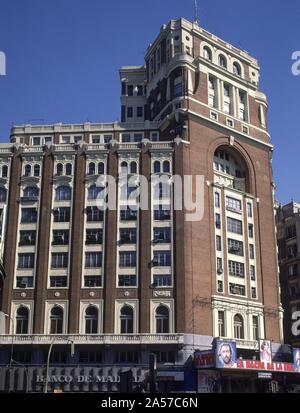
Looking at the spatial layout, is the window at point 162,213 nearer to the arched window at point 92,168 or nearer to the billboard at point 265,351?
the arched window at point 92,168

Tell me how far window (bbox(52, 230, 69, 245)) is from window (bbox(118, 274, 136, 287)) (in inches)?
353

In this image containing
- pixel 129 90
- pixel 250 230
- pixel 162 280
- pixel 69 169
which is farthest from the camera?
pixel 129 90

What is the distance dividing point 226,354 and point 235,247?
55.8ft

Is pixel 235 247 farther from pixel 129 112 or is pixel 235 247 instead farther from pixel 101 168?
pixel 129 112

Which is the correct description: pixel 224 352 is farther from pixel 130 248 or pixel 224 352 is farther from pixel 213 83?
pixel 213 83

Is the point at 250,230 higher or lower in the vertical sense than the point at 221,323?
higher

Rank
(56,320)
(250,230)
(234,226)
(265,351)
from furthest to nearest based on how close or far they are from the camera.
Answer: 1. (250,230)
2. (234,226)
3. (265,351)
4. (56,320)

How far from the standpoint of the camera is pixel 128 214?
72.2 meters

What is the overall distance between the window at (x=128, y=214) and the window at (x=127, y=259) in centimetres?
479

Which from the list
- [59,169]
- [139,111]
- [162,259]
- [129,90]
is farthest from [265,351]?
[129,90]

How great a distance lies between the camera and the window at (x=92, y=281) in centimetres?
6931

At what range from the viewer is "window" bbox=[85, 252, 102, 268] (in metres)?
70.2

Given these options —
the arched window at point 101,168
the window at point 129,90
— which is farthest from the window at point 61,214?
the window at point 129,90

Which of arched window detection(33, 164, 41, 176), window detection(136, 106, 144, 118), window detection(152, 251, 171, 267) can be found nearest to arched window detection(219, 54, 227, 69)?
window detection(136, 106, 144, 118)
